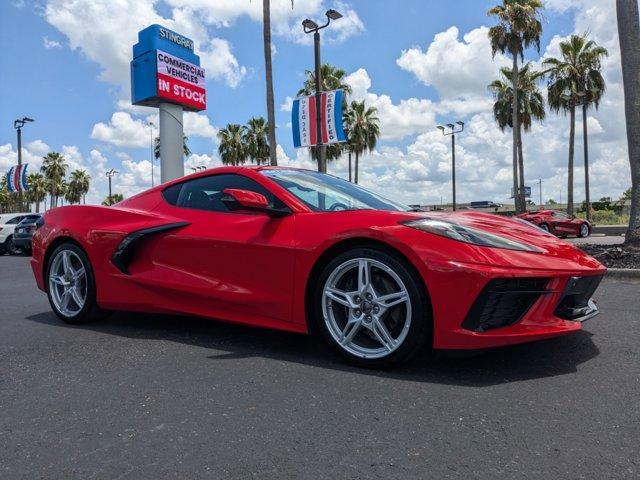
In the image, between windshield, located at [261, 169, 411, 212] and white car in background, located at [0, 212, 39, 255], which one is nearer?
windshield, located at [261, 169, 411, 212]

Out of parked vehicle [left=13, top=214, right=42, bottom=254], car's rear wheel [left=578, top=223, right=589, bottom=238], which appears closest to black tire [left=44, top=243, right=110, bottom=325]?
parked vehicle [left=13, top=214, right=42, bottom=254]

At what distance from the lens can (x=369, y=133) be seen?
38281mm

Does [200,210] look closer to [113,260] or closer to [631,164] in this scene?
[113,260]

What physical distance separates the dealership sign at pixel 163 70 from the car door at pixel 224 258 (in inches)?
733

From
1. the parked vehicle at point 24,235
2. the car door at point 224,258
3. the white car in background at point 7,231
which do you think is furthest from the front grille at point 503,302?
the white car in background at point 7,231

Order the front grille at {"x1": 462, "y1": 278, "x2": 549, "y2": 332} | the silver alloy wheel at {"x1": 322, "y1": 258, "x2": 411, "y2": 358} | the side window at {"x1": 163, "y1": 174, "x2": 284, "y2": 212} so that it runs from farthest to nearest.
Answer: the side window at {"x1": 163, "y1": 174, "x2": 284, "y2": 212}
the silver alloy wheel at {"x1": 322, "y1": 258, "x2": 411, "y2": 358}
the front grille at {"x1": 462, "y1": 278, "x2": 549, "y2": 332}

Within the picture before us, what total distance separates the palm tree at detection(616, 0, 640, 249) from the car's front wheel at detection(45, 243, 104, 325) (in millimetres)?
7363

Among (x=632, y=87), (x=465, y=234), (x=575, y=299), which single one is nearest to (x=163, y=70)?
(x=632, y=87)

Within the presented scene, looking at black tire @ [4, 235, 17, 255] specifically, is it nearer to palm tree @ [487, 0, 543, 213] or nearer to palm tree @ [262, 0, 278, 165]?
palm tree @ [262, 0, 278, 165]

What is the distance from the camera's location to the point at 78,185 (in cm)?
8431

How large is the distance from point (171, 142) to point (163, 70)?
2907mm

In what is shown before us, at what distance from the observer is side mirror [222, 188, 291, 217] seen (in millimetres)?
3092

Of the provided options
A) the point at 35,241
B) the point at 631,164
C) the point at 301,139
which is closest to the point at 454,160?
the point at 301,139

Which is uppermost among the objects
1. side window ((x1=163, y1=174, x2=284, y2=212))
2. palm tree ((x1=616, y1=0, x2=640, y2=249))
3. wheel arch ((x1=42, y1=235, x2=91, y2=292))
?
palm tree ((x1=616, y1=0, x2=640, y2=249))
